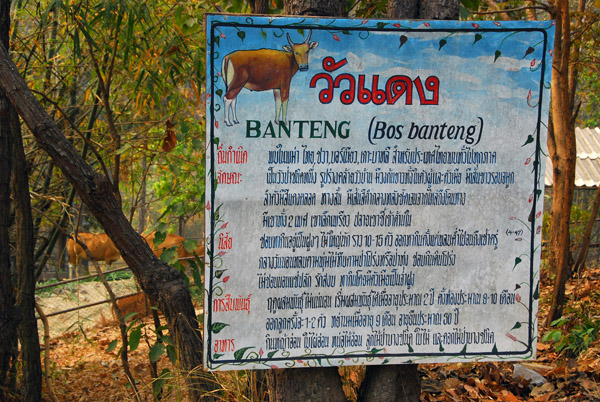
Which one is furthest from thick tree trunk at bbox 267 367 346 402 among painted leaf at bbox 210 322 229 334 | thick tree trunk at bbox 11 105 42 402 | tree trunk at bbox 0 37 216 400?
thick tree trunk at bbox 11 105 42 402

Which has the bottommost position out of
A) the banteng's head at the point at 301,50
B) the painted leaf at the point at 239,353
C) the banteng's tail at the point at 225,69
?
the painted leaf at the point at 239,353

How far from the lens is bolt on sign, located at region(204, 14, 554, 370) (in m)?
2.43

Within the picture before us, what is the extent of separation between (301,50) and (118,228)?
4.57ft

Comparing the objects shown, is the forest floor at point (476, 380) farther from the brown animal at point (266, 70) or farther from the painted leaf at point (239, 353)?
the brown animal at point (266, 70)

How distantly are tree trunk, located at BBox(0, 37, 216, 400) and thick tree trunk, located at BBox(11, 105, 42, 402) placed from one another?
1156 millimetres

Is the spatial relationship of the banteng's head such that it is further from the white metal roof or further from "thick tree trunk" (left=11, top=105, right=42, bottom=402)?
the white metal roof

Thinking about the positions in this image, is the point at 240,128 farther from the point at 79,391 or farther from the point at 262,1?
the point at 79,391

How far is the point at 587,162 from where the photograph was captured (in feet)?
42.5

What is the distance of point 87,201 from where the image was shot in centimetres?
297

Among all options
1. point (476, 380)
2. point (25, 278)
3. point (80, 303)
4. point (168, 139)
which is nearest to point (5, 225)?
point (25, 278)

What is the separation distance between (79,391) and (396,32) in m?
4.73

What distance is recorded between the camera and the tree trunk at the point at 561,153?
5.06 m

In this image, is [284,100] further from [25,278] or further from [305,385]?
[25,278]

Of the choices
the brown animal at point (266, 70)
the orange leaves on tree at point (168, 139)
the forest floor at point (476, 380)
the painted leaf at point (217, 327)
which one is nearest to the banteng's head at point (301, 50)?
the brown animal at point (266, 70)
